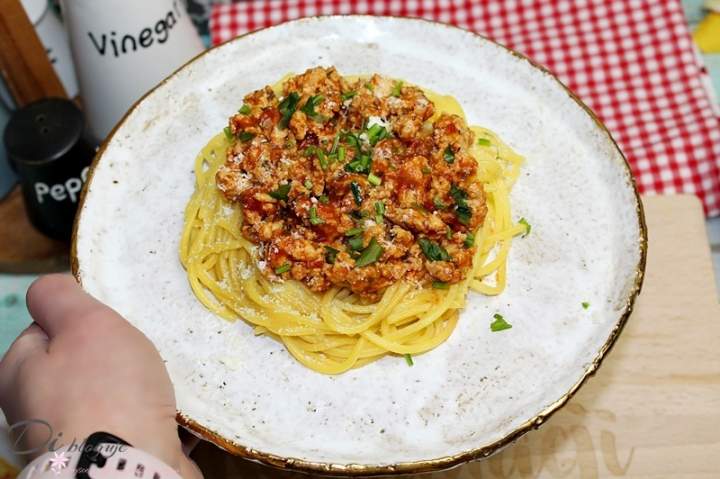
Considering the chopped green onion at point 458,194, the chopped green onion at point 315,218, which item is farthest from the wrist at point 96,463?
the chopped green onion at point 458,194

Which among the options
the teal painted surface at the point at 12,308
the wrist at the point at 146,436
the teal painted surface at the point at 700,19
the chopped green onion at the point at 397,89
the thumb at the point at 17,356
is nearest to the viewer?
the wrist at the point at 146,436

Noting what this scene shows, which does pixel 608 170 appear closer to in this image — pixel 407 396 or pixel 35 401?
pixel 407 396

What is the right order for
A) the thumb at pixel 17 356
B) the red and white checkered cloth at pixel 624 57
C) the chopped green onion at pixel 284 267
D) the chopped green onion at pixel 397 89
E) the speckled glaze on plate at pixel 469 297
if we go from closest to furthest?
the thumb at pixel 17 356, the speckled glaze on plate at pixel 469 297, the chopped green onion at pixel 284 267, the chopped green onion at pixel 397 89, the red and white checkered cloth at pixel 624 57

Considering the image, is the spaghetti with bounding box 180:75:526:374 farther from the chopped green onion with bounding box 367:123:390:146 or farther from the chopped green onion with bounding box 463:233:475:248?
the chopped green onion with bounding box 367:123:390:146

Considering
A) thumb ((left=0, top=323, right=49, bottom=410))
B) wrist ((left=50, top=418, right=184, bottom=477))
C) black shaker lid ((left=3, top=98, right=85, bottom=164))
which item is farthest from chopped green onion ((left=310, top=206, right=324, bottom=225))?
black shaker lid ((left=3, top=98, right=85, bottom=164))

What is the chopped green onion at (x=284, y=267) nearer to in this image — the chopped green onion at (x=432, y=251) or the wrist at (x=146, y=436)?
the chopped green onion at (x=432, y=251)

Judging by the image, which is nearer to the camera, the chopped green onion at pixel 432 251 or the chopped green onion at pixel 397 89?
the chopped green onion at pixel 432 251

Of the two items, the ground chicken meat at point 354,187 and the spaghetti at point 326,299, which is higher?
the ground chicken meat at point 354,187

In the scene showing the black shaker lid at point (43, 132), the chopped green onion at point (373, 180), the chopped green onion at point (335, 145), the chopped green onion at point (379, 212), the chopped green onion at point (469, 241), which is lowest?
the black shaker lid at point (43, 132)

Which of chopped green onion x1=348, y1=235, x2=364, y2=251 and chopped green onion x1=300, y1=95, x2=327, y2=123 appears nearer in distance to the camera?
chopped green onion x1=348, y1=235, x2=364, y2=251
